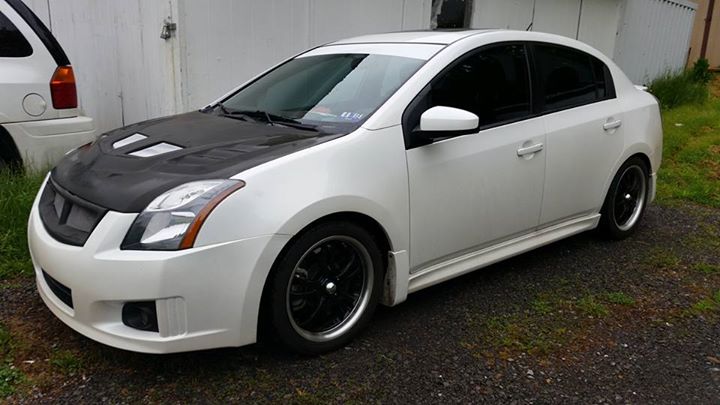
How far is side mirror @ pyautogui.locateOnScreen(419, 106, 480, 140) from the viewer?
321 cm

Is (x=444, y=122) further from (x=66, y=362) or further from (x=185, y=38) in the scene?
(x=185, y=38)

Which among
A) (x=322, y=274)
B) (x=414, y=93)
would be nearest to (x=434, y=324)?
(x=322, y=274)

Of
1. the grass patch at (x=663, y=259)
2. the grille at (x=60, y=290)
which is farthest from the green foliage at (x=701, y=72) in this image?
the grille at (x=60, y=290)

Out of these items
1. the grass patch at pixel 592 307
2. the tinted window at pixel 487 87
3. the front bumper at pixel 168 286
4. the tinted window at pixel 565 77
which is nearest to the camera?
the front bumper at pixel 168 286

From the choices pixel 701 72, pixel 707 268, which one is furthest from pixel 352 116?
pixel 701 72

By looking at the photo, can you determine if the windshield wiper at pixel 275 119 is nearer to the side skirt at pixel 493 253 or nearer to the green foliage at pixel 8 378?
the side skirt at pixel 493 253

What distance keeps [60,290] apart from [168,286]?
2.22 ft

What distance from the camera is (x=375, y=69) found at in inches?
145

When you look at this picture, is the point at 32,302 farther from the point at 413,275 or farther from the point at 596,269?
the point at 596,269

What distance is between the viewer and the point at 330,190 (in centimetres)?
294

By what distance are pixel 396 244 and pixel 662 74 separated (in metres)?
11.3

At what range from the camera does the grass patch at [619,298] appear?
3854 mm

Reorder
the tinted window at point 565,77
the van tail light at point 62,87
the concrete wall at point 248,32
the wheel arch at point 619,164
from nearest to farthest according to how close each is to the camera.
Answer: the tinted window at point 565,77 → the wheel arch at point 619,164 → the van tail light at point 62,87 → the concrete wall at point 248,32

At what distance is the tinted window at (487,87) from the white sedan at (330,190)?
0.01 meters
